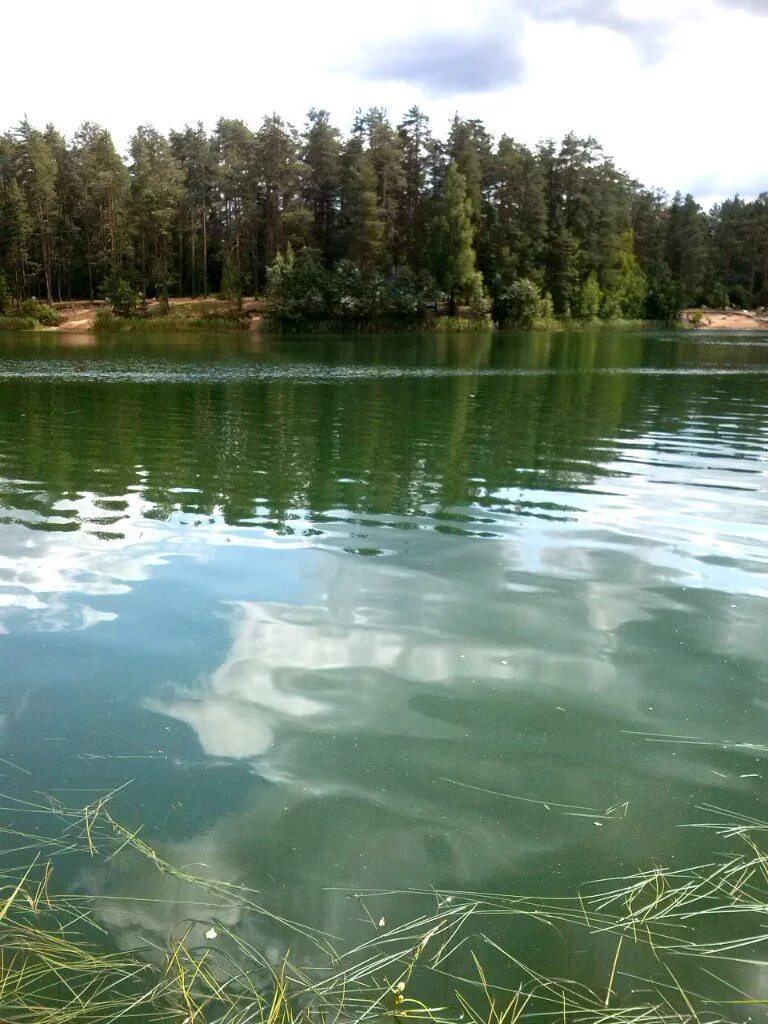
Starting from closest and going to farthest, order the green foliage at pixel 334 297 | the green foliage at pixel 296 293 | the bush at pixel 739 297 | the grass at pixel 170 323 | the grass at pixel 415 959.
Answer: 1. the grass at pixel 415 959
2. the grass at pixel 170 323
3. the green foliage at pixel 296 293
4. the green foliage at pixel 334 297
5. the bush at pixel 739 297

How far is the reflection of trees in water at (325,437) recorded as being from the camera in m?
10.3

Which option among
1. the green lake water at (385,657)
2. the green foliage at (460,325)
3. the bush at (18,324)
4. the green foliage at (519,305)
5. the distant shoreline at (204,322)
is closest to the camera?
A: the green lake water at (385,657)

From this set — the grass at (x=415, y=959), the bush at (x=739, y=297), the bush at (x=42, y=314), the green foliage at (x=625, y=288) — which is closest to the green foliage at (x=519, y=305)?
the green foliage at (x=625, y=288)

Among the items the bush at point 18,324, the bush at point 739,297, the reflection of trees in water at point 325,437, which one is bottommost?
the reflection of trees in water at point 325,437

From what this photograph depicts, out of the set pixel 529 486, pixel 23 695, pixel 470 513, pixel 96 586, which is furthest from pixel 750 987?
pixel 529 486

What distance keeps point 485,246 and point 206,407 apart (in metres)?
60.9

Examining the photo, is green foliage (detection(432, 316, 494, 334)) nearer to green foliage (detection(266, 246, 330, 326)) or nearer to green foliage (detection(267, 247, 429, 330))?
green foliage (detection(267, 247, 429, 330))

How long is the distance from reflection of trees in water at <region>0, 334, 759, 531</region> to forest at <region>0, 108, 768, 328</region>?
140 feet

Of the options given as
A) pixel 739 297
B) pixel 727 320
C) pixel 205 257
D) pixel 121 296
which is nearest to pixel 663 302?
pixel 727 320

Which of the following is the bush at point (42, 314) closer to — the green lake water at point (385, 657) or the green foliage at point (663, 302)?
the green lake water at point (385, 657)

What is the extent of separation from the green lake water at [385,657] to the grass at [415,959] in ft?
0.42

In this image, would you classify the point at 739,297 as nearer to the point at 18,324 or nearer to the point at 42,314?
the point at 42,314

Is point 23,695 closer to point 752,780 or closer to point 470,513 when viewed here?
point 752,780

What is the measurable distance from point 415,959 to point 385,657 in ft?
8.79
